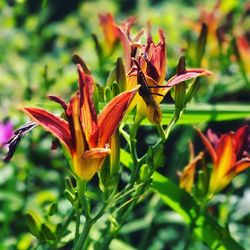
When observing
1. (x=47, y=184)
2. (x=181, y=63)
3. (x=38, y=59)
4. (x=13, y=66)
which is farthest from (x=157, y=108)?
(x=38, y=59)

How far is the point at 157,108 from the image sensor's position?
2.86ft

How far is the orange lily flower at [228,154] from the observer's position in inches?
41.6

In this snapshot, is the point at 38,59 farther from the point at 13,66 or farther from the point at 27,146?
the point at 27,146

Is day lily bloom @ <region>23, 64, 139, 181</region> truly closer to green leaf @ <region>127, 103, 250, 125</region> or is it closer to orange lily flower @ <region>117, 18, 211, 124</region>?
orange lily flower @ <region>117, 18, 211, 124</region>

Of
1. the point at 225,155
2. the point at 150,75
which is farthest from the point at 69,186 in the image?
the point at 225,155

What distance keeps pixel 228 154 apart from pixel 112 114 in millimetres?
350

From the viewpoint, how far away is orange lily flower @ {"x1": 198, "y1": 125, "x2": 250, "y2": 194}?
41.6 inches

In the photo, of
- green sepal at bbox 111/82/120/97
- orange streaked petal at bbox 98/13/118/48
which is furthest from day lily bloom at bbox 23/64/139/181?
orange streaked petal at bbox 98/13/118/48

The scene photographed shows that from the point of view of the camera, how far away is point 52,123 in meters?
0.80

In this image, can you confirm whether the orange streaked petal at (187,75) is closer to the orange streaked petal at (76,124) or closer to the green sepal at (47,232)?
the orange streaked petal at (76,124)

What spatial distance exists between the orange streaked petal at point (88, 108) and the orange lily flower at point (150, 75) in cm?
9

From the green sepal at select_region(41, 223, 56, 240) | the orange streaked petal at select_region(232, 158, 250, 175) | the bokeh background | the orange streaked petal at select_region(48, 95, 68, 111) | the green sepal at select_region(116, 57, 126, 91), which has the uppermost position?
the orange streaked petal at select_region(48, 95, 68, 111)

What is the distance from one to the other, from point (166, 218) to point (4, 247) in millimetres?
522

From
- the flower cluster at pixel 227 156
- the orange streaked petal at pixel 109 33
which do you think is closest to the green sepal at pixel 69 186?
the flower cluster at pixel 227 156
